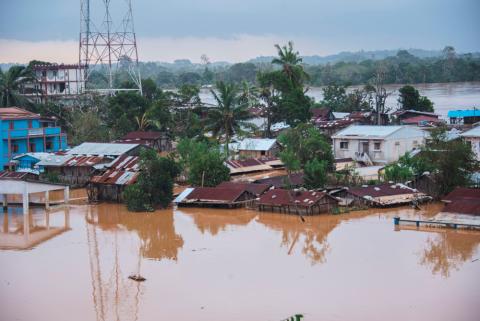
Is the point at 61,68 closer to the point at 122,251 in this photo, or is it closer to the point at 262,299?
the point at 122,251

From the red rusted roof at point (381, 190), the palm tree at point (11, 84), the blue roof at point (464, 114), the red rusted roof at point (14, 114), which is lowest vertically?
the red rusted roof at point (381, 190)

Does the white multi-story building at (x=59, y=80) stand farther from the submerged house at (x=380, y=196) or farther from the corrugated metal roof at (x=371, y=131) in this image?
the submerged house at (x=380, y=196)

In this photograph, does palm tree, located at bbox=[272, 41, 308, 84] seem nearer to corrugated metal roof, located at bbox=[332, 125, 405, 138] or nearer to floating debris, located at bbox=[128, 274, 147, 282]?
corrugated metal roof, located at bbox=[332, 125, 405, 138]

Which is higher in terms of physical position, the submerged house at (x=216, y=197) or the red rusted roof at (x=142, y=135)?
the red rusted roof at (x=142, y=135)

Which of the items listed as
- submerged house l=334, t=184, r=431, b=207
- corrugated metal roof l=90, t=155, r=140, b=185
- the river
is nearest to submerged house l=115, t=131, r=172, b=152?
corrugated metal roof l=90, t=155, r=140, b=185

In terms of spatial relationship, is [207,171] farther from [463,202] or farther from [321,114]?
[321,114]

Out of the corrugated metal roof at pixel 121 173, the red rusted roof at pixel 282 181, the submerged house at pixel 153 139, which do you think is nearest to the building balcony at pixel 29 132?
the submerged house at pixel 153 139
